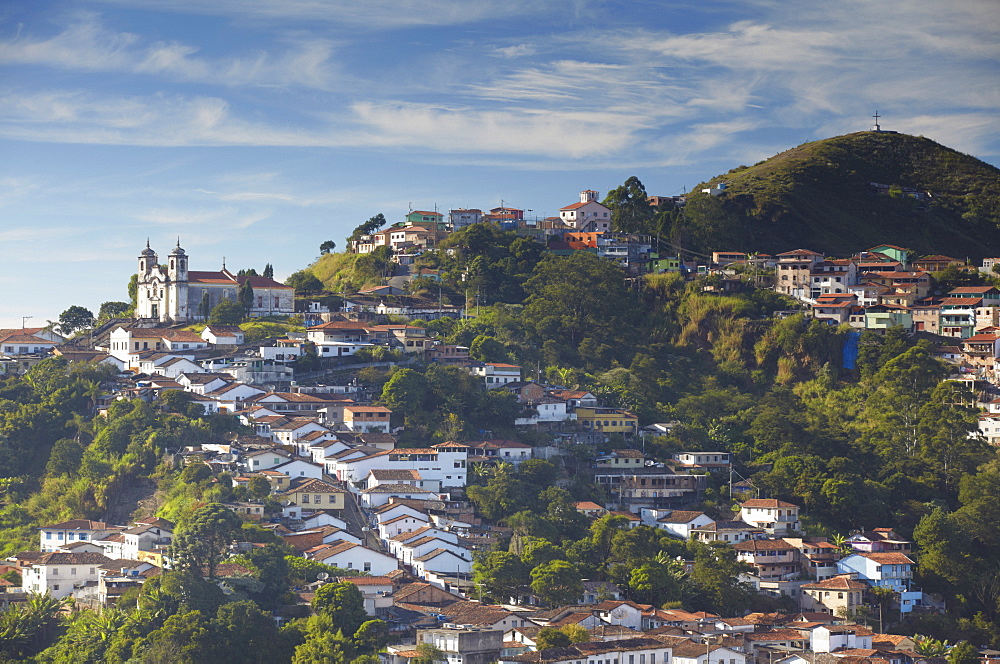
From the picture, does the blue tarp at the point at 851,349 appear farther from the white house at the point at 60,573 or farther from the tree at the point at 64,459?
the white house at the point at 60,573

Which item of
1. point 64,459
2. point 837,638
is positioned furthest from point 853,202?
point 64,459

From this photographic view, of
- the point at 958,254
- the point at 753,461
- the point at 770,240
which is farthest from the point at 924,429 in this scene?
the point at 958,254

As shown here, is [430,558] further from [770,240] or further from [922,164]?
[922,164]

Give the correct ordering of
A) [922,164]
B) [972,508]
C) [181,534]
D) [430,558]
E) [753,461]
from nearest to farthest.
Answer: [181,534] < [430,558] < [972,508] < [753,461] < [922,164]

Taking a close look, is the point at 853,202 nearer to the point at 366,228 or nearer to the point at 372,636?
the point at 366,228

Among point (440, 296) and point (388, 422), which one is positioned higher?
point (440, 296)

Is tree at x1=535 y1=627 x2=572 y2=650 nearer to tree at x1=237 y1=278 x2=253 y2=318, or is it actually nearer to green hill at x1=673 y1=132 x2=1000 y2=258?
tree at x1=237 y1=278 x2=253 y2=318
